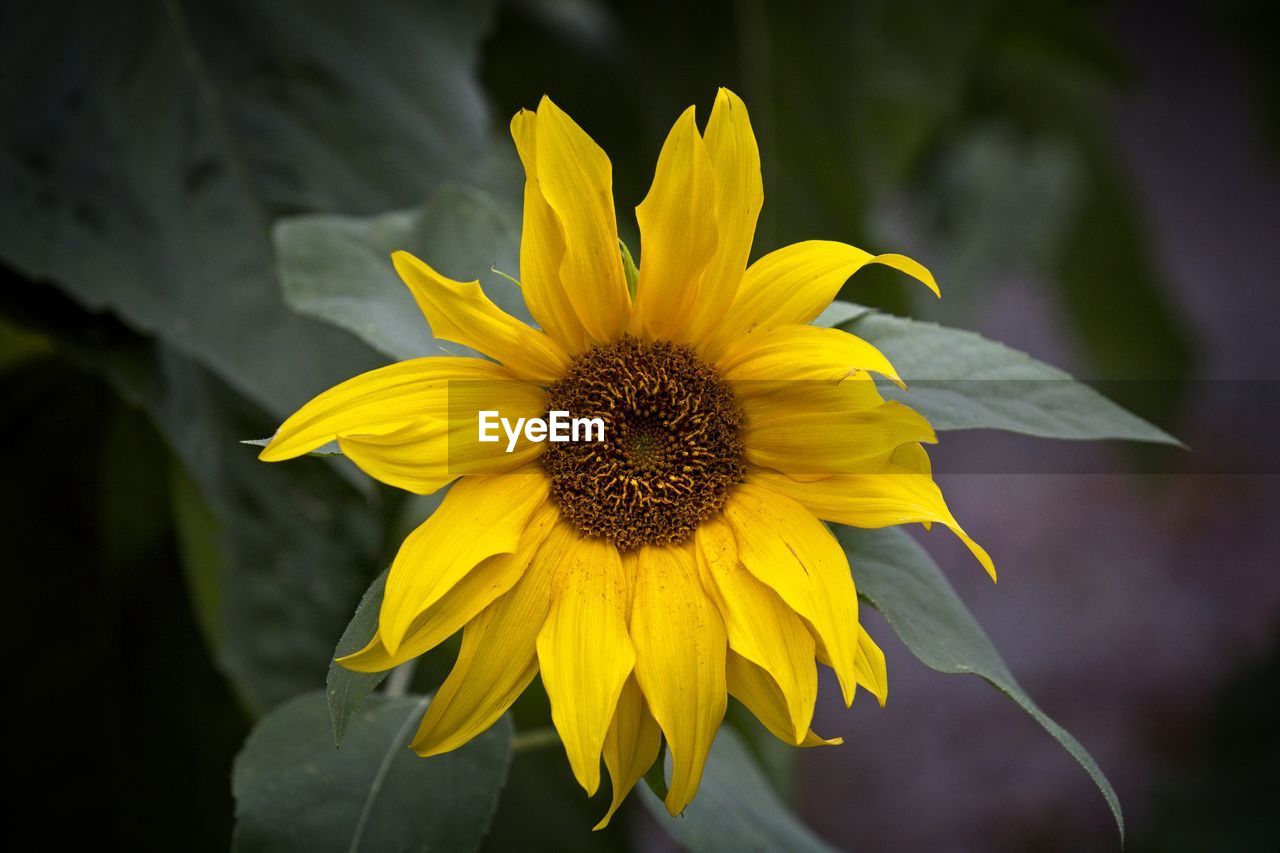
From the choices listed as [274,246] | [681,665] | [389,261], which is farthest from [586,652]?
[274,246]

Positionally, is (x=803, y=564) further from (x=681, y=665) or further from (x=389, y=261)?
(x=389, y=261)

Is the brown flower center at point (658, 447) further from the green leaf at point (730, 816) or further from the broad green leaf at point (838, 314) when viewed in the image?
the green leaf at point (730, 816)

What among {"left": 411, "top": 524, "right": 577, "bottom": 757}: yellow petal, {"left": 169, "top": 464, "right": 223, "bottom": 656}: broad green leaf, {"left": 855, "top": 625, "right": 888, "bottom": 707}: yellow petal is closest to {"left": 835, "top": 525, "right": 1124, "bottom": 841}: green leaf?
{"left": 855, "top": 625, "right": 888, "bottom": 707}: yellow petal

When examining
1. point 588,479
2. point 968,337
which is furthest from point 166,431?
point 968,337

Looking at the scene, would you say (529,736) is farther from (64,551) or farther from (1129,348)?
(1129,348)

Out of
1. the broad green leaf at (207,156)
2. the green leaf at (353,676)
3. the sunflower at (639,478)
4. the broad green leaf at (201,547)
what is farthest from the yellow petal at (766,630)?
the broad green leaf at (201,547)

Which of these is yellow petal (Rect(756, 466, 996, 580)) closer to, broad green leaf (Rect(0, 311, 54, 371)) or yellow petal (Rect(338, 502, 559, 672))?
yellow petal (Rect(338, 502, 559, 672))
